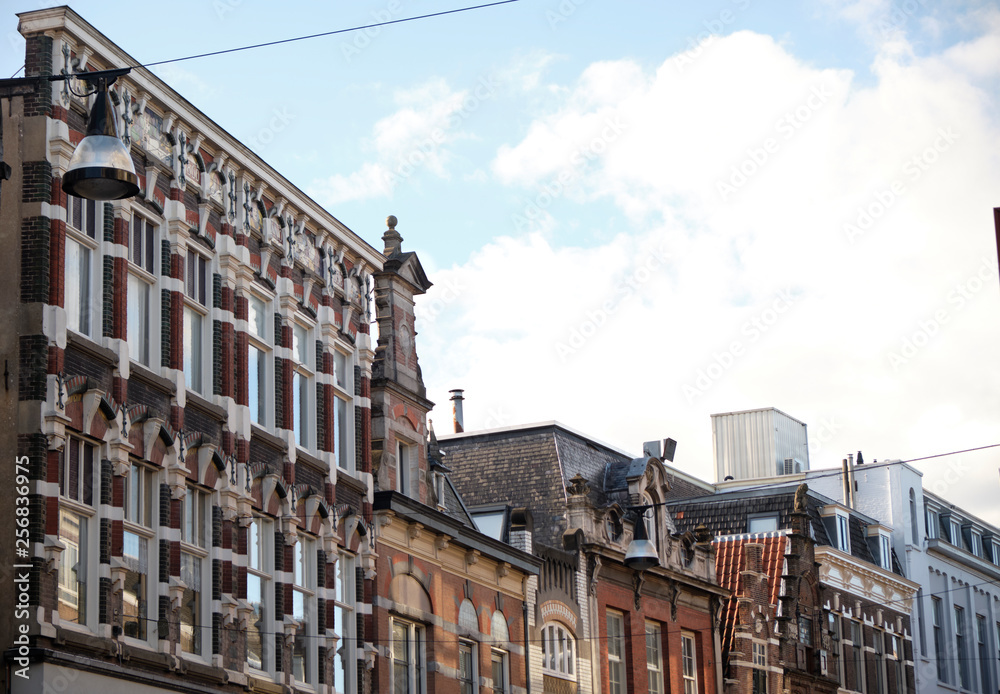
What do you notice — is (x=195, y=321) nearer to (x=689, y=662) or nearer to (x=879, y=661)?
(x=689, y=662)

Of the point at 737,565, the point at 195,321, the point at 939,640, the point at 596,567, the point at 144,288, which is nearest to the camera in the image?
the point at 144,288

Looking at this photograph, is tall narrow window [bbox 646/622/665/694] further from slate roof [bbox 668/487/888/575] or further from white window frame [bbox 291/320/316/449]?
white window frame [bbox 291/320/316/449]

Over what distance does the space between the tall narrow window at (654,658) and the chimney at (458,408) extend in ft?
27.8

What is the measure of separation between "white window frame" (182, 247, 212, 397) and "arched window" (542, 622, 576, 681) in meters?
14.1

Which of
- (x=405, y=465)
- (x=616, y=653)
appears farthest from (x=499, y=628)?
(x=616, y=653)

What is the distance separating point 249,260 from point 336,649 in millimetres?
6993

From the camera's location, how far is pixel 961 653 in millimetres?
65188

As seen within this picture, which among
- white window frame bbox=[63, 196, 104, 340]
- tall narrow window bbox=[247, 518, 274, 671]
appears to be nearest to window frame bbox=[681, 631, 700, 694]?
tall narrow window bbox=[247, 518, 274, 671]

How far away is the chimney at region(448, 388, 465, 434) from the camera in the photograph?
47.6 m

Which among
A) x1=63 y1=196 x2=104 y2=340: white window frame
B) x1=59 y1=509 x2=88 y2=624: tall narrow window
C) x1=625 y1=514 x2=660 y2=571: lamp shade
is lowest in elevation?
x1=59 y1=509 x2=88 y2=624: tall narrow window

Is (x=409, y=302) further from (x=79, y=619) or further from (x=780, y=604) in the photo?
(x=780, y=604)

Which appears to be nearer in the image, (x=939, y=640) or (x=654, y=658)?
(x=654, y=658)

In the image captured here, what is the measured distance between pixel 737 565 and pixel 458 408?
9785mm

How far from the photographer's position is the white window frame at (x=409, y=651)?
102ft
